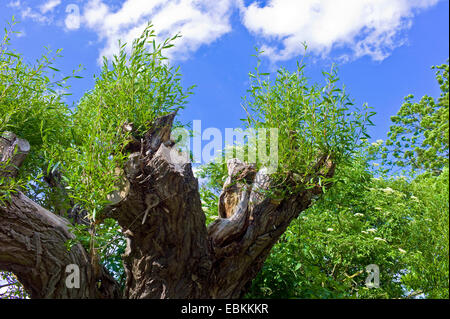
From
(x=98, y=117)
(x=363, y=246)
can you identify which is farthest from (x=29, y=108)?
(x=363, y=246)

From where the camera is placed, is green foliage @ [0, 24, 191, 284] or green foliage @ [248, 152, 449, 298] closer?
green foliage @ [0, 24, 191, 284]

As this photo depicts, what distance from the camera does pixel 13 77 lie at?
2.87 m

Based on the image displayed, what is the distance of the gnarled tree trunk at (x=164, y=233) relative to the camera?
2523 millimetres

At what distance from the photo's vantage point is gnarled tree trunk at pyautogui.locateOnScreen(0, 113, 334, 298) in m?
2.52

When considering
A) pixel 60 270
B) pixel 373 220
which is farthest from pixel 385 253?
pixel 60 270

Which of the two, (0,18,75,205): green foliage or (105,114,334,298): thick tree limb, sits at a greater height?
(0,18,75,205): green foliage

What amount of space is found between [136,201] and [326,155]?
143 cm

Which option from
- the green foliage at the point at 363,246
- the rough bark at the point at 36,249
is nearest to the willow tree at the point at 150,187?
the rough bark at the point at 36,249

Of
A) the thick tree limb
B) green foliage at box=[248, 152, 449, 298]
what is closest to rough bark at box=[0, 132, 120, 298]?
the thick tree limb

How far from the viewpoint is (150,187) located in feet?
8.25

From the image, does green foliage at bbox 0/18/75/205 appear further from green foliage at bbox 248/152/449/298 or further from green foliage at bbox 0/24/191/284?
green foliage at bbox 248/152/449/298

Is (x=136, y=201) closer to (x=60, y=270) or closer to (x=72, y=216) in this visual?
(x=60, y=270)

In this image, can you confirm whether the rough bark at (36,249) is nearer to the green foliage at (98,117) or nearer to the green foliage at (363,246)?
the green foliage at (98,117)

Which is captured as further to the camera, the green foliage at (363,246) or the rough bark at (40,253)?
the green foliage at (363,246)
